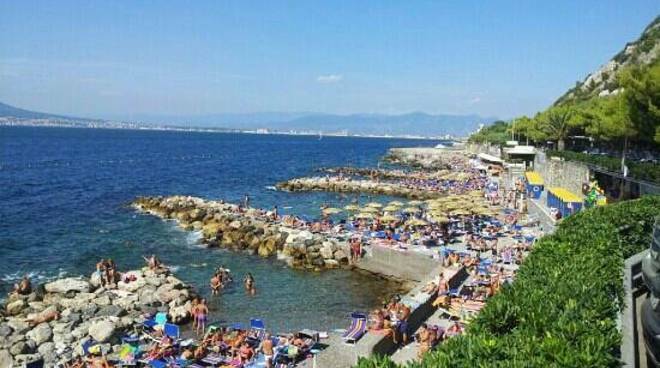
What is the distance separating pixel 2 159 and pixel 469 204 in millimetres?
92043

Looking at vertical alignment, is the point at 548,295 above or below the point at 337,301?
above

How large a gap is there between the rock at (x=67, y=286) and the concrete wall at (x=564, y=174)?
25.4m

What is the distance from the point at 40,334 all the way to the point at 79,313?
202cm

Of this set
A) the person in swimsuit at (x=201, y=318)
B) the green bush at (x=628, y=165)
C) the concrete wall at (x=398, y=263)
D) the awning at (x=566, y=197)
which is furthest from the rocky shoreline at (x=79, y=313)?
the green bush at (x=628, y=165)

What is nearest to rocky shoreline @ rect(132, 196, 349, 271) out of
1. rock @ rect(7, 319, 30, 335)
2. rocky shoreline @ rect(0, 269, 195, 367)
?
rocky shoreline @ rect(0, 269, 195, 367)

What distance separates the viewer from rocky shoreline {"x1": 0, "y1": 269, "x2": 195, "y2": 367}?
16.5m

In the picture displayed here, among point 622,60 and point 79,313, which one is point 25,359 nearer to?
point 79,313

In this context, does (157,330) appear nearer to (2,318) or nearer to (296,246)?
(2,318)

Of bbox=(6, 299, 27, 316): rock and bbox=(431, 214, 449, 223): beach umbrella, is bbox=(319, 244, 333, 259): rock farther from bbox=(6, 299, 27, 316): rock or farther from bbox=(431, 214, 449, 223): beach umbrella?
bbox=(6, 299, 27, 316): rock

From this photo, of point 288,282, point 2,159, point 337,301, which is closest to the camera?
point 337,301

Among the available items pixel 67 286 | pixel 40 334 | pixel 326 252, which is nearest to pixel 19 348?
pixel 40 334

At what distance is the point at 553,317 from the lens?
23.9ft

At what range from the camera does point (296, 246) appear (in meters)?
28.3

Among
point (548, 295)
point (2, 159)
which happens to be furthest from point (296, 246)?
point (2, 159)
